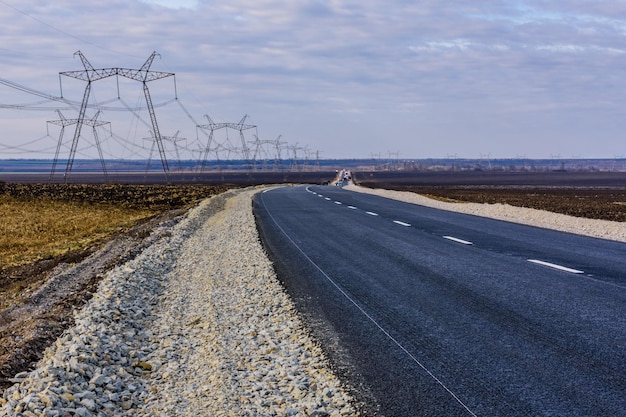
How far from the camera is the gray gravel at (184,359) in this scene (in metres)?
5.30

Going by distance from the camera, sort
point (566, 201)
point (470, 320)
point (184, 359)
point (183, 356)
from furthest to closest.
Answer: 1. point (566, 201)
2. point (470, 320)
3. point (183, 356)
4. point (184, 359)

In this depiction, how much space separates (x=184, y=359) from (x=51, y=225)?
996 inches

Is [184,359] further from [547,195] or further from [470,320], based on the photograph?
[547,195]

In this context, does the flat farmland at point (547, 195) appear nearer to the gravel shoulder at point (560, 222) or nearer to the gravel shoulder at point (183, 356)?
the gravel shoulder at point (560, 222)

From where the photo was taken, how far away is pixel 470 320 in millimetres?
7574

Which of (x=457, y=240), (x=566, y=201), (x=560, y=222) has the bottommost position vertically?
(x=566, y=201)

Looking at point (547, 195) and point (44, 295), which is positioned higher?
point (44, 295)

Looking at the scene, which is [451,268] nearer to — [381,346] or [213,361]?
[381,346]

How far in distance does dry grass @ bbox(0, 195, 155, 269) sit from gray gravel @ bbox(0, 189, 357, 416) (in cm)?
1028

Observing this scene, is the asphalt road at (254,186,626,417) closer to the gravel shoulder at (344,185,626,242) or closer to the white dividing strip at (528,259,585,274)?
the white dividing strip at (528,259,585,274)

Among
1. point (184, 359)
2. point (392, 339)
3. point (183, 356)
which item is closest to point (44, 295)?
point (183, 356)

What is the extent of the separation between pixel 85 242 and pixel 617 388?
2030 cm

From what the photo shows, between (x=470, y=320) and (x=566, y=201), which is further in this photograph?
(x=566, y=201)

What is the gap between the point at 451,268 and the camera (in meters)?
11.5
